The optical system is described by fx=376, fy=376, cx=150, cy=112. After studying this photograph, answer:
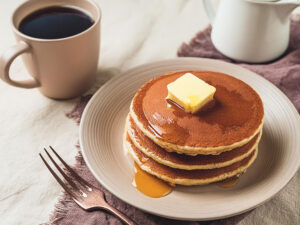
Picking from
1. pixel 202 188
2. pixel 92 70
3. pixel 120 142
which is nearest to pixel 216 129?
pixel 202 188

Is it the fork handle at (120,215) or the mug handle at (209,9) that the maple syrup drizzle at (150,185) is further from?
the mug handle at (209,9)

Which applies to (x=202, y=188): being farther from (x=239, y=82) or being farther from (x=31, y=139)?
(x=31, y=139)

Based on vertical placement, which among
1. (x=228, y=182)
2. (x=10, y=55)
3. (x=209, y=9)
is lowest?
(x=228, y=182)

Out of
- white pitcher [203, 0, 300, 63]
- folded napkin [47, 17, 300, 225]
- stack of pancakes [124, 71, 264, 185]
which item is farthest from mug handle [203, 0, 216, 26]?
stack of pancakes [124, 71, 264, 185]

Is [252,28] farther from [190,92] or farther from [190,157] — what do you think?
[190,157]

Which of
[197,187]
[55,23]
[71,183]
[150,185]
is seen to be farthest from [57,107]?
[197,187]

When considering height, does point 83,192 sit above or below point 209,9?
below
